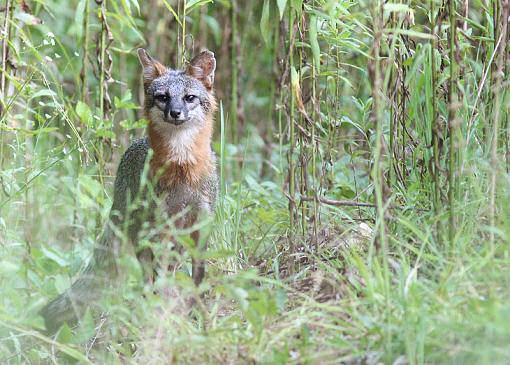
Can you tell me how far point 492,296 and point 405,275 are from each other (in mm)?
427

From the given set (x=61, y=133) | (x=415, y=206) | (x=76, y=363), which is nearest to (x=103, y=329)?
(x=76, y=363)

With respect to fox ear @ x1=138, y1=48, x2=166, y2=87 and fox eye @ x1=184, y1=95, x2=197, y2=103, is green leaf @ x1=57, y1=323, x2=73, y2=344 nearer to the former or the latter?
fox eye @ x1=184, y1=95, x2=197, y2=103

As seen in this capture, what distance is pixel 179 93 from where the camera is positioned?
17.9 feet

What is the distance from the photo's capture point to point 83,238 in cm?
566

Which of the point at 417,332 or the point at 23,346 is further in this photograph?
the point at 23,346

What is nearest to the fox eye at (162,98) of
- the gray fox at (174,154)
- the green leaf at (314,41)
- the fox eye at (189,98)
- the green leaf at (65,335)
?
the gray fox at (174,154)

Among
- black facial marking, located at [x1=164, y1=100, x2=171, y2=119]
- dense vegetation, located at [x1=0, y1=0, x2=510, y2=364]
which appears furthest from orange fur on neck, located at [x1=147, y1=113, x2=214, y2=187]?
dense vegetation, located at [x1=0, y1=0, x2=510, y2=364]

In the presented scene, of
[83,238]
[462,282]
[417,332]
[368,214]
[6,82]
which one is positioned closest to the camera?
[417,332]

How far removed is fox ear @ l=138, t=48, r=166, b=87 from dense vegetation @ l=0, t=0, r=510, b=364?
0.26 m

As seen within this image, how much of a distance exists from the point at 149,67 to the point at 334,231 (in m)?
1.64

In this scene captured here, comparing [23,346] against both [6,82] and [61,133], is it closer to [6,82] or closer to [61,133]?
[6,82]

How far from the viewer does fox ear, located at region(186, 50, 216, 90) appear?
18.3ft

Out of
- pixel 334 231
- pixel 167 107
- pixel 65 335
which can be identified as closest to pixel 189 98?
pixel 167 107

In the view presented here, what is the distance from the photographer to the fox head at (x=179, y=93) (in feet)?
17.6
